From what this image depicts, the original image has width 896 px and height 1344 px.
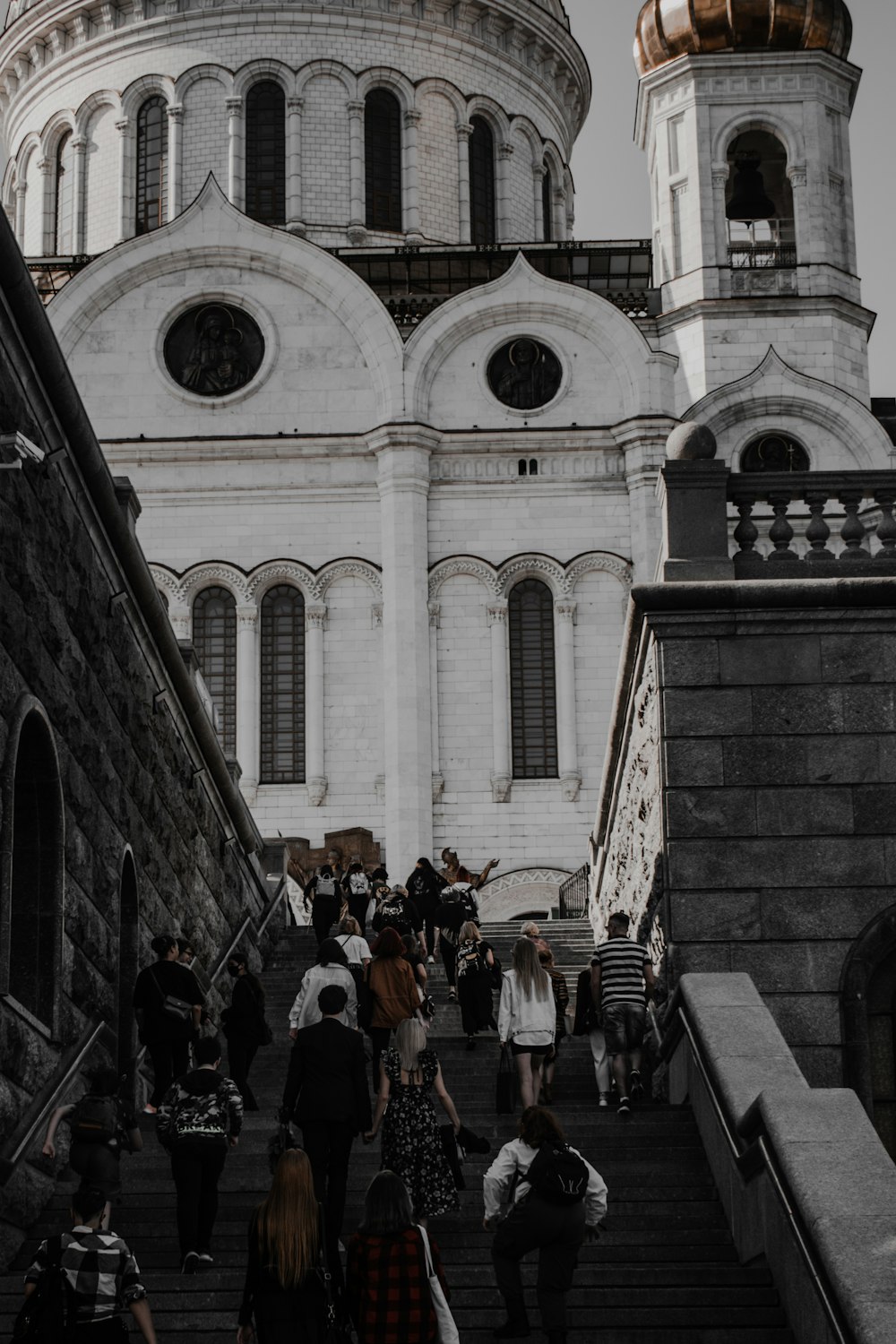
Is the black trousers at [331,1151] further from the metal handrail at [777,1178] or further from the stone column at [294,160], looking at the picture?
the stone column at [294,160]

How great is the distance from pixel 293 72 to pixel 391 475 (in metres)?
12.0

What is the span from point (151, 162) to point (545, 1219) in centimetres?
3710

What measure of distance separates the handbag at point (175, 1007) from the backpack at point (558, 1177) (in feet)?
14.3

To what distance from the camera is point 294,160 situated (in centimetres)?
4372

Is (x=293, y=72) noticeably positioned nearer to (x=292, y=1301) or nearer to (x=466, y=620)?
(x=466, y=620)

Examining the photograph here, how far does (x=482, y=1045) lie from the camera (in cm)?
1795

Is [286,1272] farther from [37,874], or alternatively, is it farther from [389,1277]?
[37,874]

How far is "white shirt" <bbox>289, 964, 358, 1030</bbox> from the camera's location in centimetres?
1389

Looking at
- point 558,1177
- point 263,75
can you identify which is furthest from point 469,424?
point 558,1177

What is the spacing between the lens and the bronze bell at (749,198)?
128 feet

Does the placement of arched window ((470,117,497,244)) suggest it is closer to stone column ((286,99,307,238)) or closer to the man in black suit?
stone column ((286,99,307,238))

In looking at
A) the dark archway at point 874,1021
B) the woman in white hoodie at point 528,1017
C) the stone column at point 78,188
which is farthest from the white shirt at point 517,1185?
the stone column at point 78,188

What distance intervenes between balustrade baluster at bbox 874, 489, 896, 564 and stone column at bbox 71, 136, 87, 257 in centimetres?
3071

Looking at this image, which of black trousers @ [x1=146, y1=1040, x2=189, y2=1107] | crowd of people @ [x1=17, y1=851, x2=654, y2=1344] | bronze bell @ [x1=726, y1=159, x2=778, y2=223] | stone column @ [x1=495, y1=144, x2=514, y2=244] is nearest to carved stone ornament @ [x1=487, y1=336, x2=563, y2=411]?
bronze bell @ [x1=726, y1=159, x2=778, y2=223]
